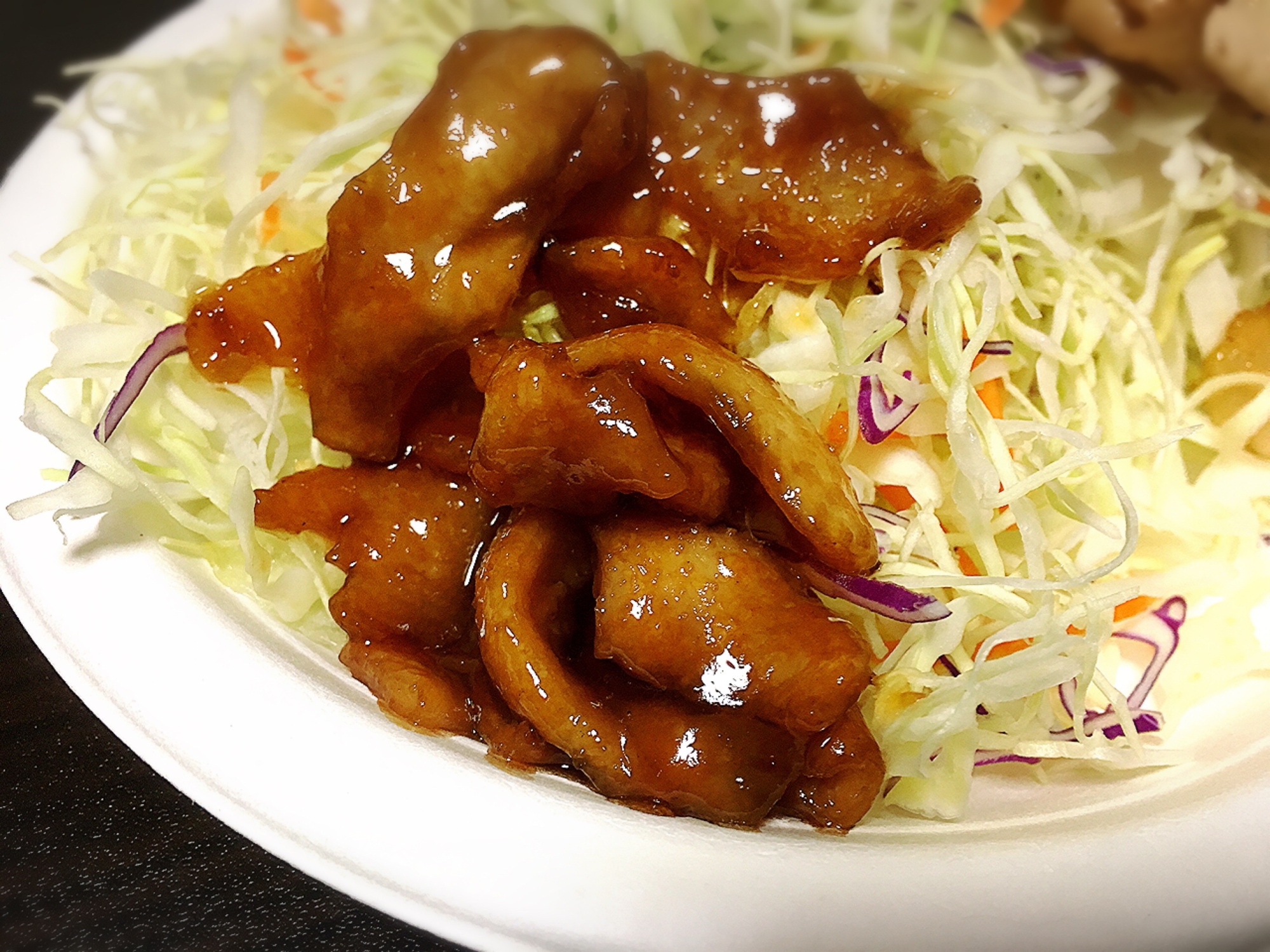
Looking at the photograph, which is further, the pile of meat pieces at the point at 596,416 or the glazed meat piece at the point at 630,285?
the glazed meat piece at the point at 630,285

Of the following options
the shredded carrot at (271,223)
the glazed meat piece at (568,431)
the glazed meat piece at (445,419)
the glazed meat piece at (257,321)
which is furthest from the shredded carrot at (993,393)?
the shredded carrot at (271,223)

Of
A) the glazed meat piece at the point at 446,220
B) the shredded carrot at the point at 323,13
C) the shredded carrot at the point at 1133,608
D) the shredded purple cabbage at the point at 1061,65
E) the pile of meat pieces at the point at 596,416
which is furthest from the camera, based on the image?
the shredded carrot at the point at 323,13

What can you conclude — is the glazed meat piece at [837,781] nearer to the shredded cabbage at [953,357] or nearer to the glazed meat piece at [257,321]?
the shredded cabbage at [953,357]

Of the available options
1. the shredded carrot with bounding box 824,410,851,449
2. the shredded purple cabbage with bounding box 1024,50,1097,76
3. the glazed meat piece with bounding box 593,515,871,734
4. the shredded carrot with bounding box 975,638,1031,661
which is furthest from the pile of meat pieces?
the shredded purple cabbage with bounding box 1024,50,1097,76

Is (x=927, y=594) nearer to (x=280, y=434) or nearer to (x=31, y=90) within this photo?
(x=280, y=434)

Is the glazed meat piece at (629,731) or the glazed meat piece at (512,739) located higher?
the glazed meat piece at (629,731)

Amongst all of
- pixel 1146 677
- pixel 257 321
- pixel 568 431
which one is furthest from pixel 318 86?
pixel 1146 677

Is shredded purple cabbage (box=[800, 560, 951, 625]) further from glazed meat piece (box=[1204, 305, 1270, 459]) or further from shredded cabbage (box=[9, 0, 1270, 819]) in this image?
glazed meat piece (box=[1204, 305, 1270, 459])

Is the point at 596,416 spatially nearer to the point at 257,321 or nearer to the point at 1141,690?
the point at 257,321
